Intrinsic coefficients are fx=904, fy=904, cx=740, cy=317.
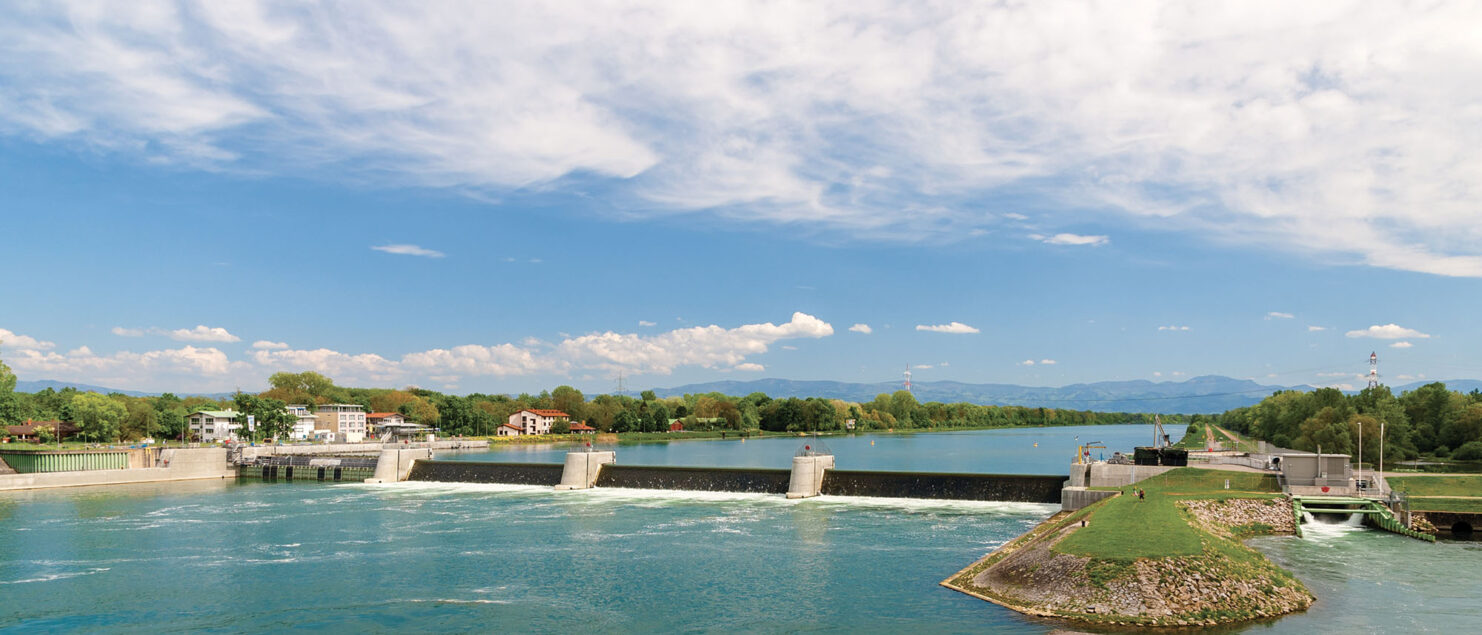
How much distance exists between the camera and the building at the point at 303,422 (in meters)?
131

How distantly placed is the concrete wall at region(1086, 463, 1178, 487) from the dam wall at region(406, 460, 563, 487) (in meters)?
32.3

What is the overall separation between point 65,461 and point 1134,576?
7997 cm

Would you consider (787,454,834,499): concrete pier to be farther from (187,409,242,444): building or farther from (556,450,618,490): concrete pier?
(187,409,242,444): building

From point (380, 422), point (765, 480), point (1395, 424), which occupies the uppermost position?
point (1395, 424)

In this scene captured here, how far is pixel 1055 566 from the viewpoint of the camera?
27.3 metres

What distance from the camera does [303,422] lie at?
138 meters

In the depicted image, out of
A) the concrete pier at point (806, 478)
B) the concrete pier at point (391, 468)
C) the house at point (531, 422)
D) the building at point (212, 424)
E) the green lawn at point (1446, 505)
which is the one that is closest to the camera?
the green lawn at point (1446, 505)

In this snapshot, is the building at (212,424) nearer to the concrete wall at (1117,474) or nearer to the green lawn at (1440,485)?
the concrete wall at (1117,474)

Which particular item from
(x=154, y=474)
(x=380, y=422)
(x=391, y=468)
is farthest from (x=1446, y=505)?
(x=380, y=422)

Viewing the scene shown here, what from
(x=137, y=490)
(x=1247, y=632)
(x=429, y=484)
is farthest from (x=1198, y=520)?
(x=137, y=490)

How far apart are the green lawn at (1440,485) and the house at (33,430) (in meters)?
123

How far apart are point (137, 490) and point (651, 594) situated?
5366cm

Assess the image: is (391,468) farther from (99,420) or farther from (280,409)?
(99,420)

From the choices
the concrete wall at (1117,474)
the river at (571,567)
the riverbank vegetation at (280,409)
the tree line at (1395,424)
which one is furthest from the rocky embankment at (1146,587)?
the riverbank vegetation at (280,409)
